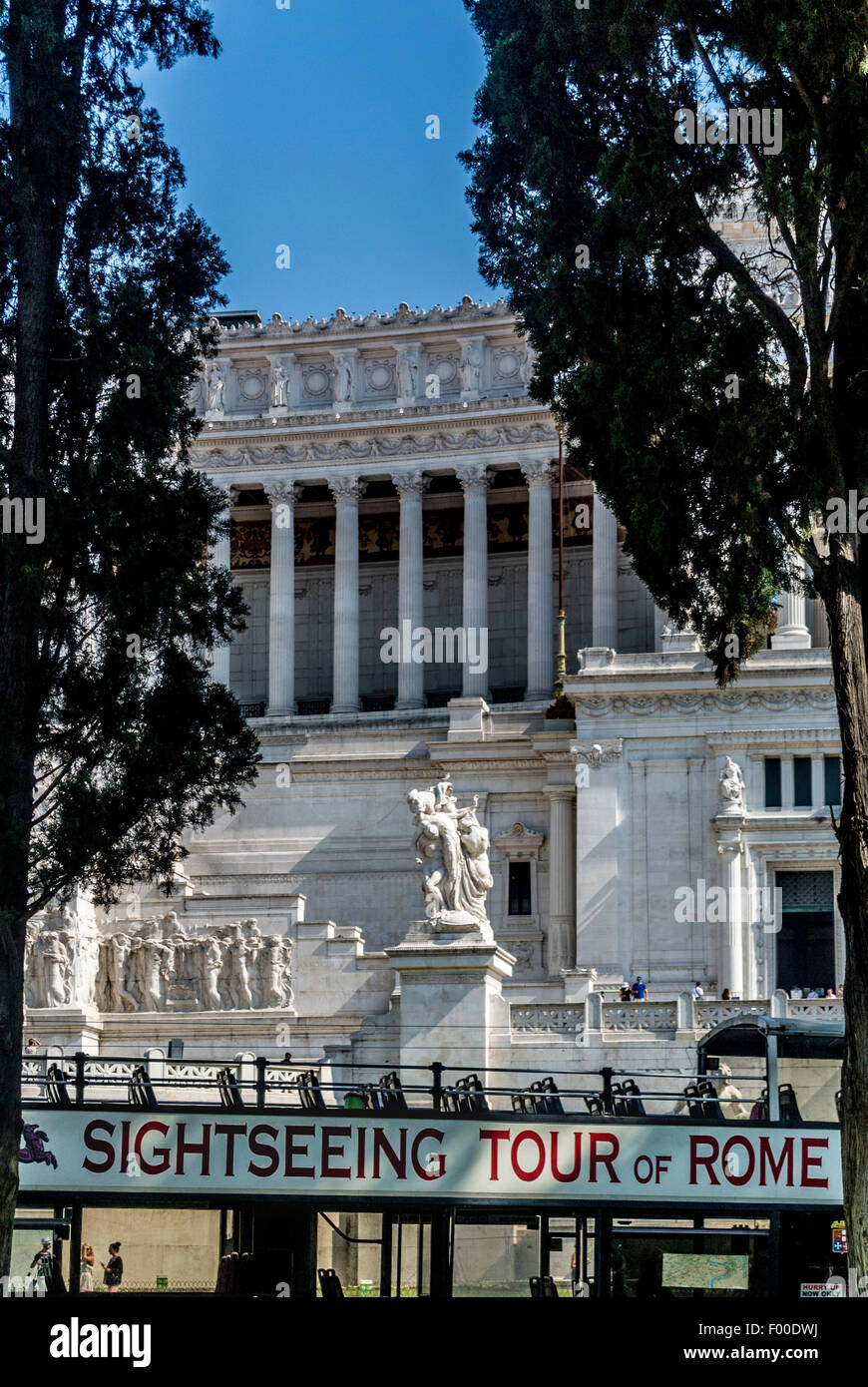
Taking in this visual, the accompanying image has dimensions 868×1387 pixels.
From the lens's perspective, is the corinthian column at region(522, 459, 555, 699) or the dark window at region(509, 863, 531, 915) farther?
the corinthian column at region(522, 459, 555, 699)

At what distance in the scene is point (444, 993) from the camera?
42.1 metres

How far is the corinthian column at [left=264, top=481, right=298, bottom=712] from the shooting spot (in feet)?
243

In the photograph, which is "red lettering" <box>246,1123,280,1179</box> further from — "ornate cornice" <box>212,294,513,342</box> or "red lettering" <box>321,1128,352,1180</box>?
"ornate cornice" <box>212,294,513,342</box>

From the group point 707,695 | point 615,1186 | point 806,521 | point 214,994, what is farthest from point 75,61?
point 707,695

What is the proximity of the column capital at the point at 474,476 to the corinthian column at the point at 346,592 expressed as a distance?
3.72 metres

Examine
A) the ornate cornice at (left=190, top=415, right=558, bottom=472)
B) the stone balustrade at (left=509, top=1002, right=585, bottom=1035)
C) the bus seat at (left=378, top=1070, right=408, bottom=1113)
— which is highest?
the ornate cornice at (left=190, top=415, right=558, bottom=472)

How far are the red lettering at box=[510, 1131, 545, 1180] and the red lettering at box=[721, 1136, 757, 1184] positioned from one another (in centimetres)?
221

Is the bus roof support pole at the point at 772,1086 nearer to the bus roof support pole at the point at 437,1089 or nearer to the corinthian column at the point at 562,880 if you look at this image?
the bus roof support pole at the point at 437,1089

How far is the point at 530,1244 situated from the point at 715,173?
12613mm

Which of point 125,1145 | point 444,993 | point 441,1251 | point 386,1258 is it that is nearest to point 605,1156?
point 441,1251

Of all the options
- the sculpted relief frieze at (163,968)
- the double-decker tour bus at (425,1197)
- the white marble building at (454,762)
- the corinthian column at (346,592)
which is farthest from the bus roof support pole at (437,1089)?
the corinthian column at (346,592)

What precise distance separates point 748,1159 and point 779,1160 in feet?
1.25

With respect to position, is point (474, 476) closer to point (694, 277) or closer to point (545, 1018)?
point (545, 1018)

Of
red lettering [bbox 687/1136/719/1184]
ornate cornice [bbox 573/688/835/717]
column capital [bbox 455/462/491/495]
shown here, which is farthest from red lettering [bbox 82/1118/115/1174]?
column capital [bbox 455/462/491/495]
